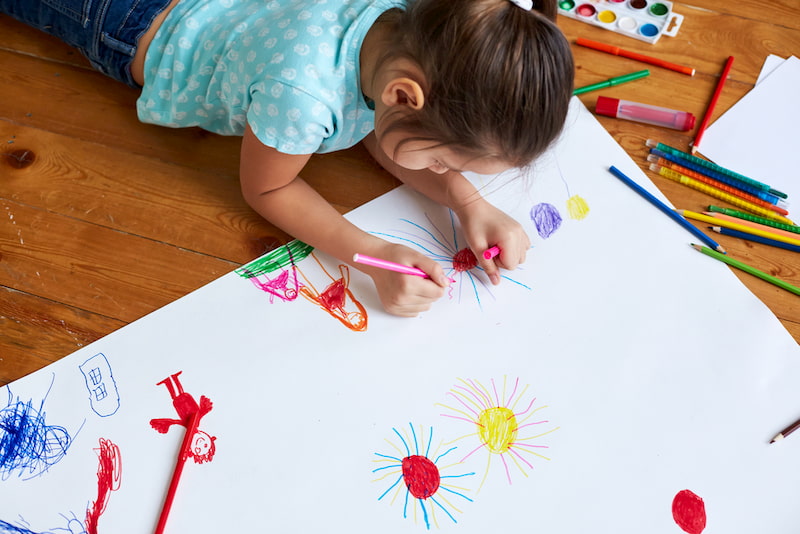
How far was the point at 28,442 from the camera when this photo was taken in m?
0.62

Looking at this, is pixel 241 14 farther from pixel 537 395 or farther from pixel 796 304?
pixel 796 304

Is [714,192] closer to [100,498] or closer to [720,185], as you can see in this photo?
[720,185]

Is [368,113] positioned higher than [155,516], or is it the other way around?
[368,113]

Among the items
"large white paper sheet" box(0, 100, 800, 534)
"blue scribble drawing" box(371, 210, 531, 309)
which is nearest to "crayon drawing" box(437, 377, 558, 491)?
"large white paper sheet" box(0, 100, 800, 534)

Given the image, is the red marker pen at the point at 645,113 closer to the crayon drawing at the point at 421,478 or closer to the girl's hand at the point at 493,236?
the girl's hand at the point at 493,236

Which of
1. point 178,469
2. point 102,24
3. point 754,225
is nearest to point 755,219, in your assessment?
point 754,225

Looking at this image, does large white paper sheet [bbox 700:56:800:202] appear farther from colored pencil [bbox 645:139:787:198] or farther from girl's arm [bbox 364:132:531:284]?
girl's arm [bbox 364:132:531:284]

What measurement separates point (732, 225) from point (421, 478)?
45 cm

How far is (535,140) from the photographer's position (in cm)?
52

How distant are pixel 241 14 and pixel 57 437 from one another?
0.49 metres

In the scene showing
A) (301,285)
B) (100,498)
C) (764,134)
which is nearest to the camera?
(100,498)

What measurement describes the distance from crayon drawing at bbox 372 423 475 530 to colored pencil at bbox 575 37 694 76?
0.56 m

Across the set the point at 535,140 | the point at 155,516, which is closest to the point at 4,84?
the point at 155,516

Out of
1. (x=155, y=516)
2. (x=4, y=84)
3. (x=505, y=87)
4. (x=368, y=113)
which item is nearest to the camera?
(x=505, y=87)
